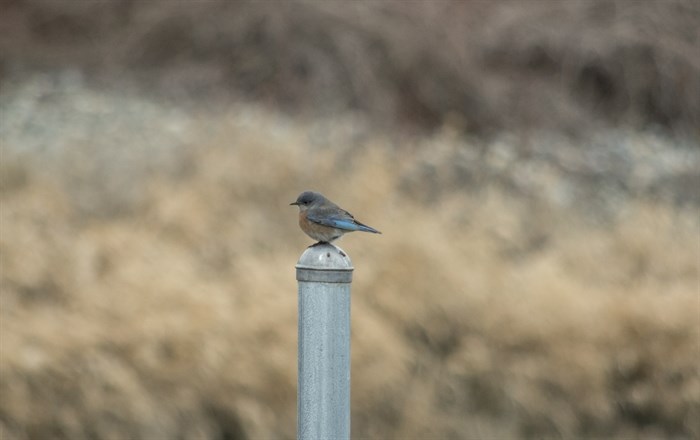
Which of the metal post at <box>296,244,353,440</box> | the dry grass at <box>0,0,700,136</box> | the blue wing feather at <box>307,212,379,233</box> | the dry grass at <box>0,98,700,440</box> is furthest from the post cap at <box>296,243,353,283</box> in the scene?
the dry grass at <box>0,0,700,136</box>

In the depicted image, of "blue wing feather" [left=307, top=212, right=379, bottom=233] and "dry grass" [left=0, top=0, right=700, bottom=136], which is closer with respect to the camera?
"blue wing feather" [left=307, top=212, right=379, bottom=233]

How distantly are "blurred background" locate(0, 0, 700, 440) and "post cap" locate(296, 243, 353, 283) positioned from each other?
234 cm

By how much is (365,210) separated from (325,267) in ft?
14.5

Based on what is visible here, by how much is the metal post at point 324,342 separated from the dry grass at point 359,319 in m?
2.26

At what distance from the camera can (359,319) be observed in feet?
16.4

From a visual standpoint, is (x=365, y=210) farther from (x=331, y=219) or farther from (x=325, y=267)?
(x=325, y=267)

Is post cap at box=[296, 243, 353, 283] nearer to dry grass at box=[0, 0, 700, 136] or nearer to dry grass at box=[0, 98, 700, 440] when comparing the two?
dry grass at box=[0, 98, 700, 440]

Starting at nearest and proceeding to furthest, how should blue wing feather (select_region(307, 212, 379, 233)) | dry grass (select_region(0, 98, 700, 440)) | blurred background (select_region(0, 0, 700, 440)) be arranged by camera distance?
blue wing feather (select_region(307, 212, 379, 233)), dry grass (select_region(0, 98, 700, 440)), blurred background (select_region(0, 0, 700, 440))

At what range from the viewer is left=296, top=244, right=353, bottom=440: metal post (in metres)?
2.14

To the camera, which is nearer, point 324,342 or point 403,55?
point 324,342

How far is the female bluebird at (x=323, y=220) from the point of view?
2.69m

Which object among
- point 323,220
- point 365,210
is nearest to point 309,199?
point 323,220

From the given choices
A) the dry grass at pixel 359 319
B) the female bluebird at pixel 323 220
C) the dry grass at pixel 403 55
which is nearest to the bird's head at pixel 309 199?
the female bluebird at pixel 323 220

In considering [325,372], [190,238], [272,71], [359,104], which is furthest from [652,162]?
[325,372]
